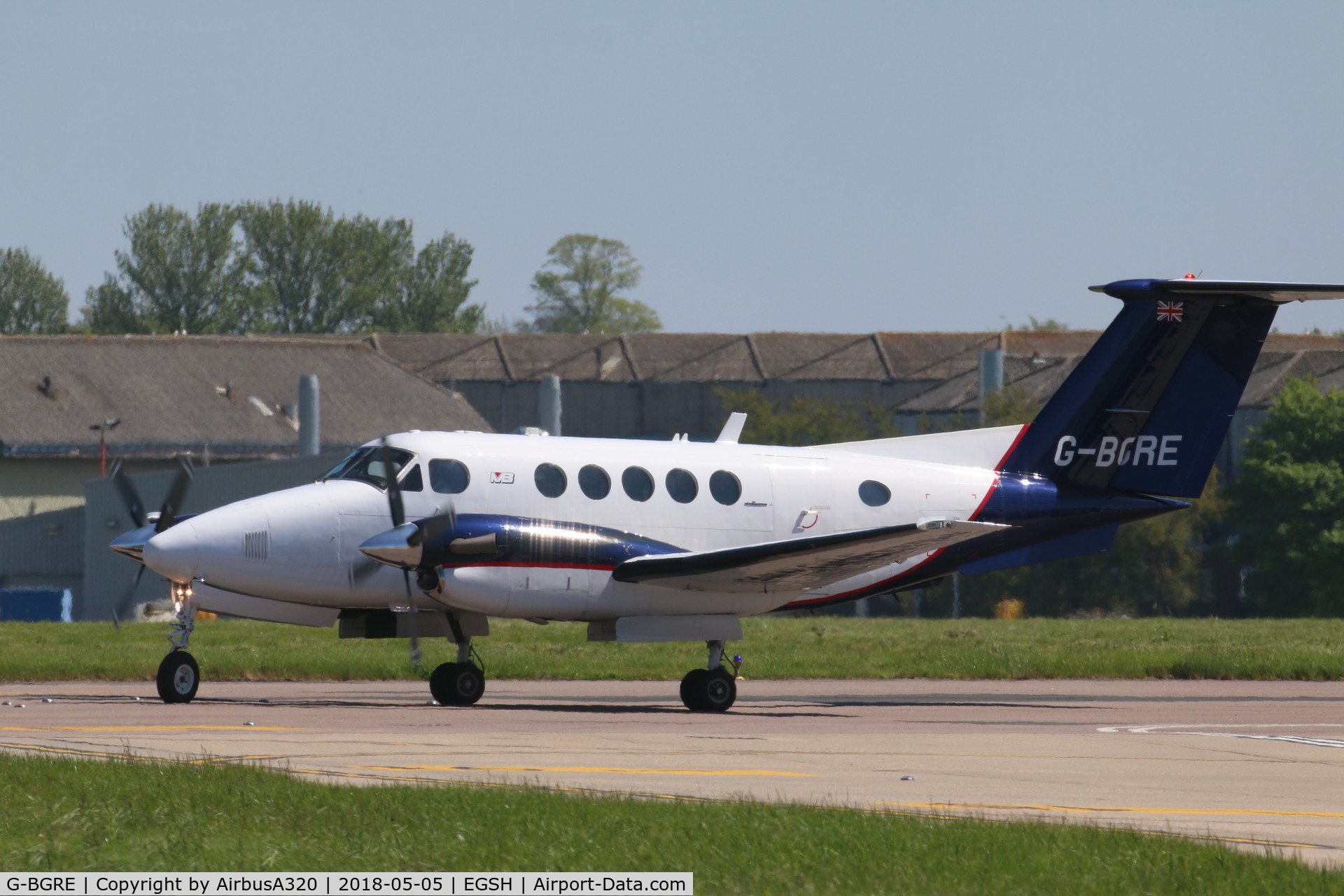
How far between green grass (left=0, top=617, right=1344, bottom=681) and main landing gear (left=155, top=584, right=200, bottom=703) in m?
7.00

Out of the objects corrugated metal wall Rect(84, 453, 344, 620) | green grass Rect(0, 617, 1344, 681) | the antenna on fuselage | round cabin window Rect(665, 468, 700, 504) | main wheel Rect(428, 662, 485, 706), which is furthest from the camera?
corrugated metal wall Rect(84, 453, 344, 620)

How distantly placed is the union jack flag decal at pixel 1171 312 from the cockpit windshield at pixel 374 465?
11075 mm

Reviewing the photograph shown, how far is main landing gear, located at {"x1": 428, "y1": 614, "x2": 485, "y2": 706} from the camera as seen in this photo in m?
22.8

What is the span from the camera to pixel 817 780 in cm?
1409

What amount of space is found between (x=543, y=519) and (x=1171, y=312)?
987 centimetres

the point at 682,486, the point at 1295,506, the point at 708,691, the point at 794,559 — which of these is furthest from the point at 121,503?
the point at 794,559

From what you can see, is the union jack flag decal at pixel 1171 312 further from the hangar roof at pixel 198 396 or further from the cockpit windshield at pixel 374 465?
the hangar roof at pixel 198 396

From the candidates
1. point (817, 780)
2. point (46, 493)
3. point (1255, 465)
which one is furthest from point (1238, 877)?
point (46, 493)

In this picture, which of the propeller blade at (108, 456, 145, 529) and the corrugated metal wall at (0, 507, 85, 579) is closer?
the propeller blade at (108, 456, 145, 529)

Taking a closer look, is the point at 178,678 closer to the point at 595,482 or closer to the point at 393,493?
the point at 393,493

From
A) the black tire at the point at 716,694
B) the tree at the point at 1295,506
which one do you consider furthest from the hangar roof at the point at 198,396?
the black tire at the point at 716,694

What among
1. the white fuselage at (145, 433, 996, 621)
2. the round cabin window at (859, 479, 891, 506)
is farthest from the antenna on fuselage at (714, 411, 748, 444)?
the round cabin window at (859, 479, 891, 506)

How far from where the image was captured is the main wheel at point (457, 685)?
898 inches

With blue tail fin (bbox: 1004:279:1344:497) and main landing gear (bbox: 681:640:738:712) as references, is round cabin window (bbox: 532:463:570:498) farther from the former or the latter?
blue tail fin (bbox: 1004:279:1344:497)
